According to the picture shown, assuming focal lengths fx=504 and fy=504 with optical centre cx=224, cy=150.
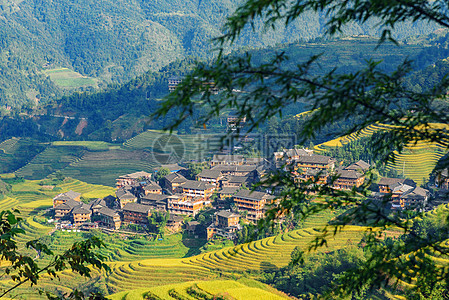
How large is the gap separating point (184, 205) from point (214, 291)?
22.7 feet

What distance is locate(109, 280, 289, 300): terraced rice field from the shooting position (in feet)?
36.8

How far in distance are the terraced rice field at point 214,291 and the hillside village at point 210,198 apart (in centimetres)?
436

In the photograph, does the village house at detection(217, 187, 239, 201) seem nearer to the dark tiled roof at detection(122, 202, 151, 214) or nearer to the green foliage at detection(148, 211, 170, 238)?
the green foliage at detection(148, 211, 170, 238)

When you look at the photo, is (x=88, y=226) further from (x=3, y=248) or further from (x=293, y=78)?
(x=293, y=78)

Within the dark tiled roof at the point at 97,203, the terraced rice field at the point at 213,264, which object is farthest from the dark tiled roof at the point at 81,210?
the terraced rice field at the point at 213,264

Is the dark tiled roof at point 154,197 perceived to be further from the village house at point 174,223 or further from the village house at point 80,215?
the village house at point 80,215

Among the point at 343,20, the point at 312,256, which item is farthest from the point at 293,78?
the point at 312,256

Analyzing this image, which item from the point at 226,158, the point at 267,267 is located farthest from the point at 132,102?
the point at 267,267

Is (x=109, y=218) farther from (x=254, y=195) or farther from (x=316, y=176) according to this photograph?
(x=316, y=176)

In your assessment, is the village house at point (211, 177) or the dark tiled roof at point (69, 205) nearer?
the dark tiled roof at point (69, 205)

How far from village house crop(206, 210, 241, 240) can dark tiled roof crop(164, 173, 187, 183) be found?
3.90 m

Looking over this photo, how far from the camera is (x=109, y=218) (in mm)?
18500

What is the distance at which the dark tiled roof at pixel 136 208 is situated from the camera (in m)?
18.0

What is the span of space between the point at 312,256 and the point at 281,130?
1572 centimetres
